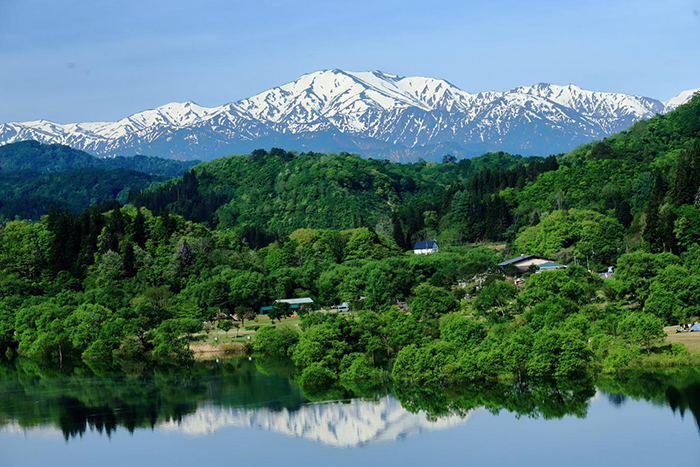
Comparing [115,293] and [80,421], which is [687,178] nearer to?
[115,293]

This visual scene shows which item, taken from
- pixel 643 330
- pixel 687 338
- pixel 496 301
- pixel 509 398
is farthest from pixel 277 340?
pixel 687 338

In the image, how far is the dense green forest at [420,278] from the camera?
164 ft

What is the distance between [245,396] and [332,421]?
22.1 ft

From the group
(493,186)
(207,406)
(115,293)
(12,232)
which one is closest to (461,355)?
(207,406)

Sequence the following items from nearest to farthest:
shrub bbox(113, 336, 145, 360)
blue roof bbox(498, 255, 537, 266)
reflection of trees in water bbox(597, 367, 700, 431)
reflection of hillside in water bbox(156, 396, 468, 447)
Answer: reflection of hillside in water bbox(156, 396, 468, 447) < reflection of trees in water bbox(597, 367, 700, 431) < shrub bbox(113, 336, 145, 360) < blue roof bbox(498, 255, 537, 266)

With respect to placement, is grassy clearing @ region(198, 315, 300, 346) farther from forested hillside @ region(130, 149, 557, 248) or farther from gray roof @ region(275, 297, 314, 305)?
forested hillside @ region(130, 149, 557, 248)

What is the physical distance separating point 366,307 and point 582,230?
74.6 ft

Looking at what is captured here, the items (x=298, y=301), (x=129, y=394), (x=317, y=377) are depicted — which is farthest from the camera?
(x=298, y=301)

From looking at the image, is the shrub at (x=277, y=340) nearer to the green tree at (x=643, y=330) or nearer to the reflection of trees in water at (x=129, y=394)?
the reflection of trees in water at (x=129, y=394)

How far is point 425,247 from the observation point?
98.2 m

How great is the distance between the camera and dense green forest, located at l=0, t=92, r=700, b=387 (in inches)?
1964

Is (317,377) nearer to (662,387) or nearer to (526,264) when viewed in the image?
(662,387)

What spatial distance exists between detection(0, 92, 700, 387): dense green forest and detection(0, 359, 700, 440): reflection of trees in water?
66.6 inches

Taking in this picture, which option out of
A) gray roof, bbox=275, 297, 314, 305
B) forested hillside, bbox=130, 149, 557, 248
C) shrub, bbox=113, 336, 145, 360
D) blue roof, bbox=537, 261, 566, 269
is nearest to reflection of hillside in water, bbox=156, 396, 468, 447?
shrub, bbox=113, 336, 145, 360
